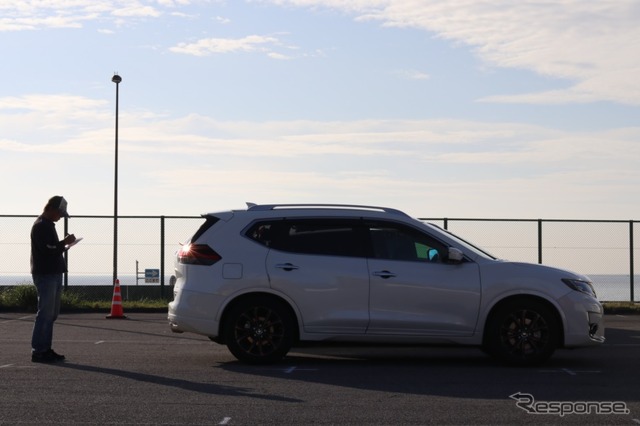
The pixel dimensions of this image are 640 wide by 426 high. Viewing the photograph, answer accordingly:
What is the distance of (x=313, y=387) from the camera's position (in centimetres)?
1138

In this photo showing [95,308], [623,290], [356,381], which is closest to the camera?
[356,381]

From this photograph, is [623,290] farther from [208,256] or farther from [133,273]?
[208,256]

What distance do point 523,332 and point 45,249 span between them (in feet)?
18.5

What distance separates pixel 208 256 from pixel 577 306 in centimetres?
428

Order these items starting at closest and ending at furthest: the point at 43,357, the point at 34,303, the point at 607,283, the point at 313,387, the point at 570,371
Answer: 1. the point at 313,387
2. the point at 570,371
3. the point at 43,357
4. the point at 34,303
5. the point at 607,283

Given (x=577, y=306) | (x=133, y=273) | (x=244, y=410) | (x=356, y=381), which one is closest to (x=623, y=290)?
(x=133, y=273)

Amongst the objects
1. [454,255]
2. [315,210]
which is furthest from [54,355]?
[454,255]

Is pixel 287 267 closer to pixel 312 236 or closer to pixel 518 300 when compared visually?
pixel 312 236

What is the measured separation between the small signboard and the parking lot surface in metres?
13.6

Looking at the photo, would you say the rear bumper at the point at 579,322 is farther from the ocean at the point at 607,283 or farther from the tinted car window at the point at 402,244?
the ocean at the point at 607,283

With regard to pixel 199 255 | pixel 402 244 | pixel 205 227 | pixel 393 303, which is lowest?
pixel 393 303

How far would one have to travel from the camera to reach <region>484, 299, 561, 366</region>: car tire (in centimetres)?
1339

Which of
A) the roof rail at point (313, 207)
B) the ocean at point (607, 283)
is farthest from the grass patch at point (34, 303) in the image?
the roof rail at point (313, 207)

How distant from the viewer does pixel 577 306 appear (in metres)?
13.5
